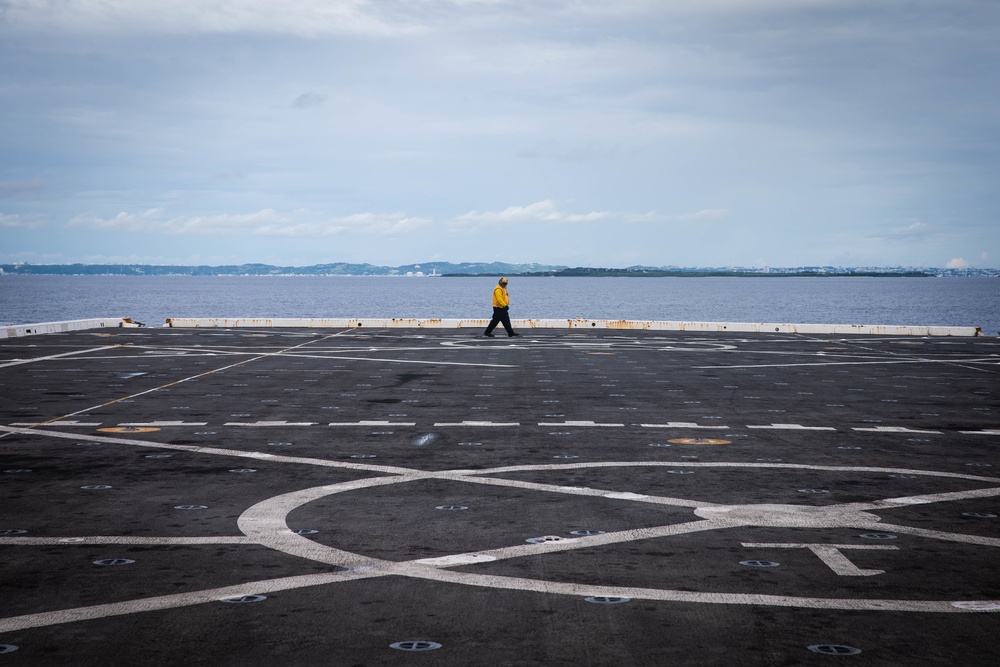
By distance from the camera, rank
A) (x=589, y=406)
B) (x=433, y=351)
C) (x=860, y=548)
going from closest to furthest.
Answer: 1. (x=860, y=548)
2. (x=589, y=406)
3. (x=433, y=351)

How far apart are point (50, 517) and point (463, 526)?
405cm

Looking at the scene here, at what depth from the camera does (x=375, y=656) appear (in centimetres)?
567

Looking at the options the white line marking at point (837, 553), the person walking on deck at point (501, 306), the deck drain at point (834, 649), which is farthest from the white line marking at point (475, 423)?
the person walking on deck at point (501, 306)

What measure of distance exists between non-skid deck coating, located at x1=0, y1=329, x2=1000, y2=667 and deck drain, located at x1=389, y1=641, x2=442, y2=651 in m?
0.02

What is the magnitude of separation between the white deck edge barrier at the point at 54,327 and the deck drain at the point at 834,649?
36508mm

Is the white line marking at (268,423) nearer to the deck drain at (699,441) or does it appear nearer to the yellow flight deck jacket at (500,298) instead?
the deck drain at (699,441)

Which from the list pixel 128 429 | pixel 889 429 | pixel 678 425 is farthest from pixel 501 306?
pixel 128 429

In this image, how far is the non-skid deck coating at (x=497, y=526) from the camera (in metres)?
6.02

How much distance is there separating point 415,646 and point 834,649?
8.46ft

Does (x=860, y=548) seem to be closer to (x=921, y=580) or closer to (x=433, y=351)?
(x=921, y=580)

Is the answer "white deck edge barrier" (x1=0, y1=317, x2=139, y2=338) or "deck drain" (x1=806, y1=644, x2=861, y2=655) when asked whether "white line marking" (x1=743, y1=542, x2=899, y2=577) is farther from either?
"white deck edge barrier" (x1=0, y1=317, x2=139, y2=338)

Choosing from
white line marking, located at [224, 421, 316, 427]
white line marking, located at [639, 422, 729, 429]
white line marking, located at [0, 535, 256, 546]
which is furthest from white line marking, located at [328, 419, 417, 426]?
white line marking, located at [0, 535, 256, 546]

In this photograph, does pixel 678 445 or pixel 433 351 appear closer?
pixel 678 445

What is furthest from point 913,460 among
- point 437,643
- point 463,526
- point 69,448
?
point 69,448
